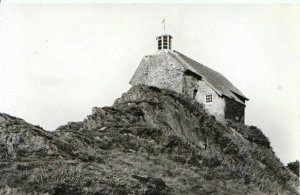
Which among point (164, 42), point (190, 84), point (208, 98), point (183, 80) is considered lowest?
point (208, 98)

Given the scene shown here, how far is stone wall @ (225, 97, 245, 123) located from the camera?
38575 millimetres

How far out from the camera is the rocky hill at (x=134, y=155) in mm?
14641

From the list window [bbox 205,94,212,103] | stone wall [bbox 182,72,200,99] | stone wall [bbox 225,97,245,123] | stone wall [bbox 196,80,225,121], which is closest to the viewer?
stone wall [bbox 182,72,200,99]

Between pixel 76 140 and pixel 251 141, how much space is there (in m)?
21.8

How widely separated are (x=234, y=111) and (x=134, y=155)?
22.0m

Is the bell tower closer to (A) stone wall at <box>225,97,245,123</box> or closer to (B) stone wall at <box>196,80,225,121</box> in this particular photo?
(B) stone wall at <box>196,80,225,121</box>

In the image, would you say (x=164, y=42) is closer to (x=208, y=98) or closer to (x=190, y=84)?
(x=190, y=84)

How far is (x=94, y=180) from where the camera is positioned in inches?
579

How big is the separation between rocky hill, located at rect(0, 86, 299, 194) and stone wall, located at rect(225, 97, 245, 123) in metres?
5.95

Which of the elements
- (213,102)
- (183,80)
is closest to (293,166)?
(213,102)

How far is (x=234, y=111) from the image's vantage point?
4019 centimetres

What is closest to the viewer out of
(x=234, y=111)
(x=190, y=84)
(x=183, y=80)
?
(x=183, y=80)

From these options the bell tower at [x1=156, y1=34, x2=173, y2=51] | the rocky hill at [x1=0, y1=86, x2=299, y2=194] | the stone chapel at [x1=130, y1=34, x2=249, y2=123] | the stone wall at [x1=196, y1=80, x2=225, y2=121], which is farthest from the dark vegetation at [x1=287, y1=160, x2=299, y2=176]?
the bell tower at [x1=156, y1=34, x2=173, y2=51]

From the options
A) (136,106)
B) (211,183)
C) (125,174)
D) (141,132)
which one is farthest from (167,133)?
(125,174)
